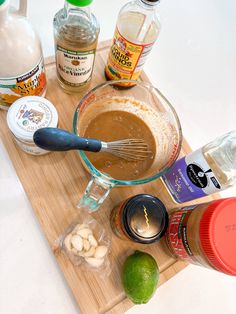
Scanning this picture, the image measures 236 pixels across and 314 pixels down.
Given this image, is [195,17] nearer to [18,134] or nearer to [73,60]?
[73,60]

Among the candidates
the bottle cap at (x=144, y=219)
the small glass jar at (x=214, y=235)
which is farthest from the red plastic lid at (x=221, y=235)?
the bottle cap at (x=144, y=219)

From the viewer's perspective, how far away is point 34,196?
588 millimetres

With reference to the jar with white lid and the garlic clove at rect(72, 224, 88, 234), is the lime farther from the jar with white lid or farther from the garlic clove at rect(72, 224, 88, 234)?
the jar with white lid

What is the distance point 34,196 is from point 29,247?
0.10 metres

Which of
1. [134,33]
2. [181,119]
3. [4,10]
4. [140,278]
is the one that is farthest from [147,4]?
[140,278]

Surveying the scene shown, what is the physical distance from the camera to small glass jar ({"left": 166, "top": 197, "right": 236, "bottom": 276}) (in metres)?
0.43

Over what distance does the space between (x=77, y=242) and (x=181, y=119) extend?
16.1 inches

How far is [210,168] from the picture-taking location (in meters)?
0.50

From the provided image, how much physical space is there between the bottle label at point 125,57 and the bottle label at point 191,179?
196 mm

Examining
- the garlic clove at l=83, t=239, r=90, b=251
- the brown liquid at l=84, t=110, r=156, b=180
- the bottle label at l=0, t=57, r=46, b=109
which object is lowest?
the garlic clove at l=83, t=239, r=90, b=251

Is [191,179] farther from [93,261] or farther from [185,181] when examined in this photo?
[93,261]

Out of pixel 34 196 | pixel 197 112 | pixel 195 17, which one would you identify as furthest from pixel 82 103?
pixel 195 17

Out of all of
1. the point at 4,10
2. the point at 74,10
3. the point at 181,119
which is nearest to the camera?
the point at 4,10

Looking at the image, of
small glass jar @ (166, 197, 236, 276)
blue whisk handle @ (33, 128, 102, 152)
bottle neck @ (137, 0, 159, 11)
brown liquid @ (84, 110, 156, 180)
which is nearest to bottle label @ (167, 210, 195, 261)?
small glass jar @ (166, 197, 236, 276)
